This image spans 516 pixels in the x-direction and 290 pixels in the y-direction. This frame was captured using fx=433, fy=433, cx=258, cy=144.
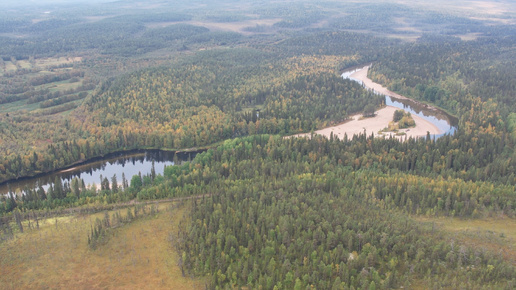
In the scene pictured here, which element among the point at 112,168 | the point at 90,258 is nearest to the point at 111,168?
the point at 112,168

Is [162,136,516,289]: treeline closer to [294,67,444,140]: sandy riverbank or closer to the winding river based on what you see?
the winding river

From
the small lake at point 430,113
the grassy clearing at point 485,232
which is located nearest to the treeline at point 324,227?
the grassy clearing at point 485,232

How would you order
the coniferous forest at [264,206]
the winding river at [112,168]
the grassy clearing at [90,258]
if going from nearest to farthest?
1. the coniferous forest at [264,206]
2. the grassy clearing at [90,258]
3. the winding river at [112,168]

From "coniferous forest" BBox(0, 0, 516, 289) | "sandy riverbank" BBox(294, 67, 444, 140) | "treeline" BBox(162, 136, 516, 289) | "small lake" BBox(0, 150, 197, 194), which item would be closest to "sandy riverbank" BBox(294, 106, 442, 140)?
"sandy riverbank" BBox(294, 67, 444, 140)

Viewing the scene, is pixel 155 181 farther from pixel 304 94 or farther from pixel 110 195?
pixel 304 94

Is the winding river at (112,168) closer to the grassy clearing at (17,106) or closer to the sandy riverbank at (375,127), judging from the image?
the sandy riverbank at (375,127)
